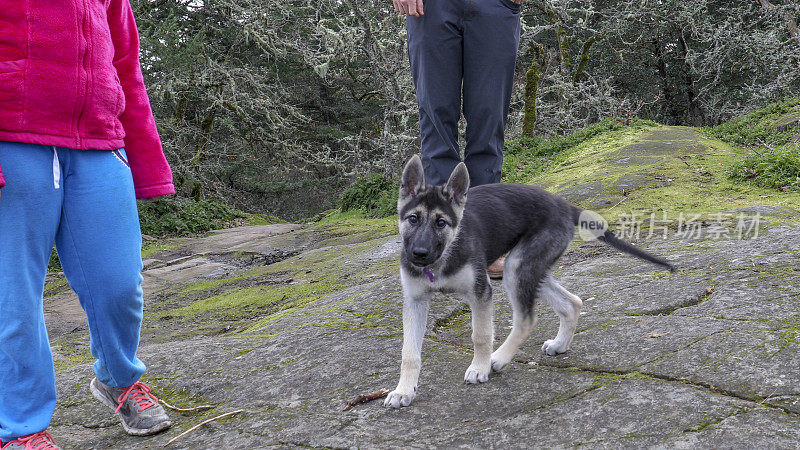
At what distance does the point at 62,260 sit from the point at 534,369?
2.31 meters

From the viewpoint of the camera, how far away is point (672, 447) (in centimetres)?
219

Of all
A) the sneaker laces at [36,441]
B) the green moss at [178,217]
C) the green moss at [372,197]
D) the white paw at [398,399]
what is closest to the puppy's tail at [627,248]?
the white paw at [398,399]

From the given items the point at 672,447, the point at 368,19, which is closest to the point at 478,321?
the point at 672,447

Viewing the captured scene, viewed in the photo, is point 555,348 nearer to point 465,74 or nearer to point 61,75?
point 465,74

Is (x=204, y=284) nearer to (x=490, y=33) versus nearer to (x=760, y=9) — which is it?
(x=490, y=33)

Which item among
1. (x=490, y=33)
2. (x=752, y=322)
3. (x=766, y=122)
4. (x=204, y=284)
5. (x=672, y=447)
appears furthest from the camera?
(x=766, y=122)

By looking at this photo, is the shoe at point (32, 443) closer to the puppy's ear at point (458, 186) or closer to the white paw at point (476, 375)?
the white paw at point (476, 375)

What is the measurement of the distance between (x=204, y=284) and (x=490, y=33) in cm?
482

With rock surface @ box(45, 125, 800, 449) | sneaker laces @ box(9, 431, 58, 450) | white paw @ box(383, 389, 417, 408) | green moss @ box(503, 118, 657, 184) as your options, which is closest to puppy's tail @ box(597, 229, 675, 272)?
rock surface @ box(45, 125, 800, 449)

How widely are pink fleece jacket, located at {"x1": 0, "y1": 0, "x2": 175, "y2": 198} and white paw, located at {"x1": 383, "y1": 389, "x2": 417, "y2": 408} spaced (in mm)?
1750

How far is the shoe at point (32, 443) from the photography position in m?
2.63

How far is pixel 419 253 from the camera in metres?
2.96

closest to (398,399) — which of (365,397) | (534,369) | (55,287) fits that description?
(365,397)

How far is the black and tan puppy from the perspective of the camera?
3062 millimetres
